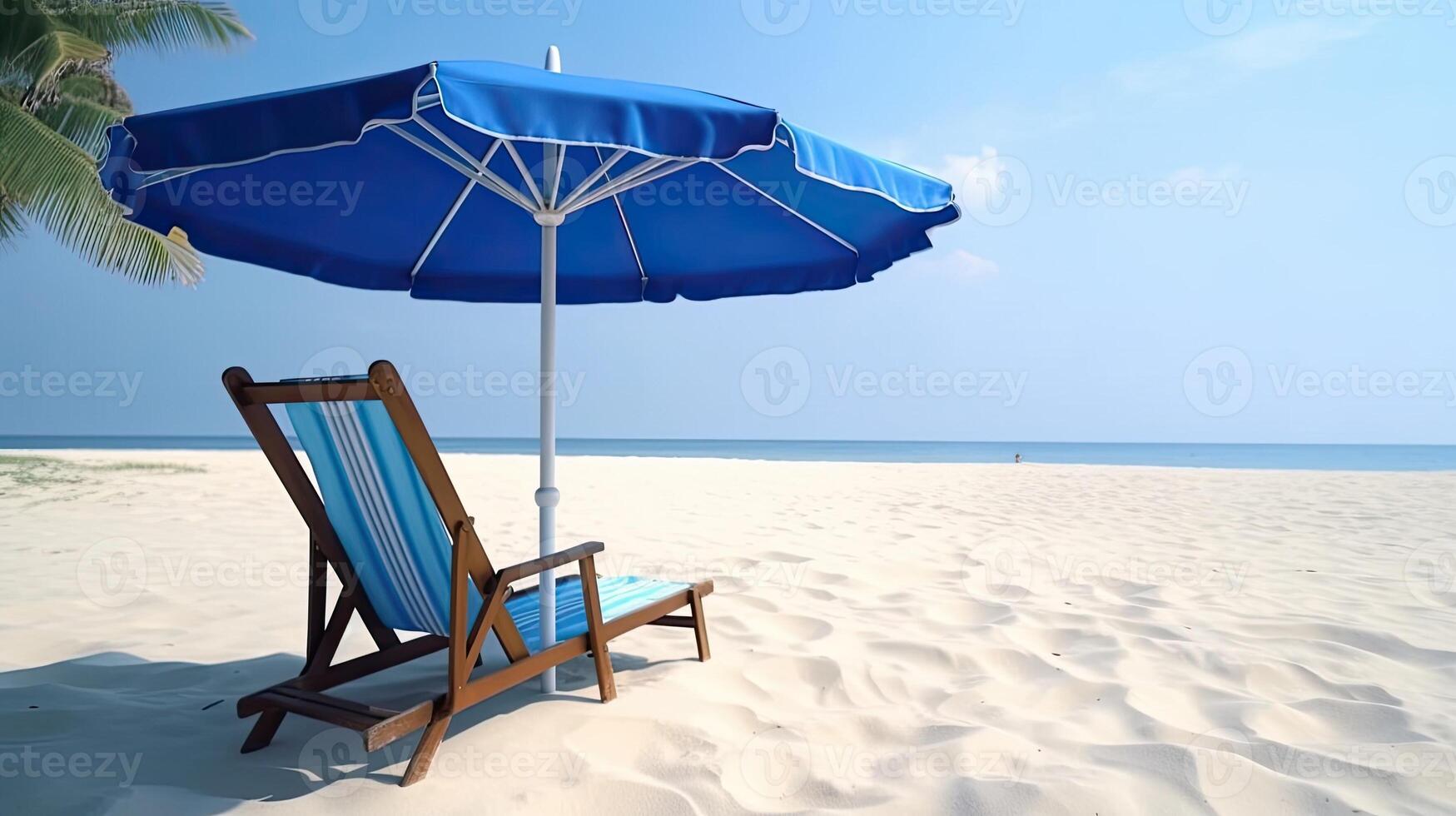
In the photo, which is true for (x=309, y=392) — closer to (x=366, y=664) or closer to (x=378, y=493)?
(x=378, y=493)

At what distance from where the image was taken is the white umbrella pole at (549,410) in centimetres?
269

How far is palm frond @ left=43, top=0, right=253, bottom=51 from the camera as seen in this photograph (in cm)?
1195

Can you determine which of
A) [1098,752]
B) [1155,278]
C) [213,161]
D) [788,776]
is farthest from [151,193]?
[1155,278]

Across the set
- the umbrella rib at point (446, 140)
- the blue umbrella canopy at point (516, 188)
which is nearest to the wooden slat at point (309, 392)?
the blue umbrella canopy at point (516, 188)


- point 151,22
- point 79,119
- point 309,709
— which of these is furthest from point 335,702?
point 151,22

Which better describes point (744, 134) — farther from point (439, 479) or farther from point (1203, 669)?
point (1203, 669)

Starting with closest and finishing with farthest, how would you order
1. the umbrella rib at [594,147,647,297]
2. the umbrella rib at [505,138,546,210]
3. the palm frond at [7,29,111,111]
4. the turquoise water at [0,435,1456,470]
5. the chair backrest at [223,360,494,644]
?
the chair backrest at [223,360,494,644] → the umbrella rib at [505,138,546,210] → the umbrella rib at [594,147,647,297] → the palm frond at [7,29,111,111] → the turquoise water at [0,435,1456,470]

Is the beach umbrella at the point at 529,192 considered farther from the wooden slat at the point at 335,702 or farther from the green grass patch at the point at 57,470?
the green grass patch at the point at 57,470

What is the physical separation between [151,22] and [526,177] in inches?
512

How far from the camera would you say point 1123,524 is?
→ 7105 mm

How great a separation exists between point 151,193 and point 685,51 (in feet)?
30.8

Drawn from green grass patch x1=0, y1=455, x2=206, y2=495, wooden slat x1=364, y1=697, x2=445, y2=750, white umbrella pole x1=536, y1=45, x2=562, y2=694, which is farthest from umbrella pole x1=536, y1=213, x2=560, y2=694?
green grass patch x1=0, y1=455, x2=206, y2=495

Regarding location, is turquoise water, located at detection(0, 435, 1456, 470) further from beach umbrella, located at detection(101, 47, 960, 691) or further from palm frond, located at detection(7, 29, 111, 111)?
beach umbrella, located at detection(101, 47, 960, 691)

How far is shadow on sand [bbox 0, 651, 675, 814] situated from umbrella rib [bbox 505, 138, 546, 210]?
164cm
